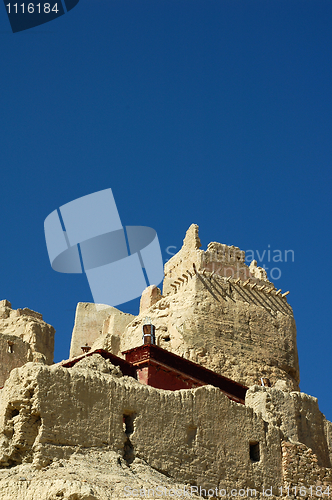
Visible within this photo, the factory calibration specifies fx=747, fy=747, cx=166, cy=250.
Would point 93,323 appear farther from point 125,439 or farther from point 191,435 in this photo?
point 125,439

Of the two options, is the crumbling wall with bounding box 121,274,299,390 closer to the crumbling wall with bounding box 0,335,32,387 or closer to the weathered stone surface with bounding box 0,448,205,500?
the crumbling wall with bounding box 0,335,32,387

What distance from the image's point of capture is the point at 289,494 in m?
19.8

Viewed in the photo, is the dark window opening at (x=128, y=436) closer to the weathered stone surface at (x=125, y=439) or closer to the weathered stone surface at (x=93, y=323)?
the weathered stone surface at (x=125, y=439)

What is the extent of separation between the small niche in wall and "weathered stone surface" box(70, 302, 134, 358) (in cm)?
1646

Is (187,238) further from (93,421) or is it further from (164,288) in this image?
(93,421)

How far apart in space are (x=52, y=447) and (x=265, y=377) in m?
14.8

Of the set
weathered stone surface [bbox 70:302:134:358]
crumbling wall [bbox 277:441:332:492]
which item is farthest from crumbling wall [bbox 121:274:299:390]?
crumbling wall [bbox 277:441:332:492]

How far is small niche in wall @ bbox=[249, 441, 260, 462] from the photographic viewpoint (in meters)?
19.8

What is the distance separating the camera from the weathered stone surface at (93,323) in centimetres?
3628

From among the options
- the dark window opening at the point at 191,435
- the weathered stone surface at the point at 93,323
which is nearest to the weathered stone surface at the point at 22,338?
the weathered stone surface at the point at 93,323

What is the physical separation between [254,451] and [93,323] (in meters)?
20.2

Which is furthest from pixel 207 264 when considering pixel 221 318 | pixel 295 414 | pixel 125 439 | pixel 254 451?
pixel 125 439

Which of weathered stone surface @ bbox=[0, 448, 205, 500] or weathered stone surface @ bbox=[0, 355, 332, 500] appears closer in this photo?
weathered stone surface @ bbox=[0, 448, 205, 500]

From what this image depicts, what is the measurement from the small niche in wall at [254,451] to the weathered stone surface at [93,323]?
54.0 ft
